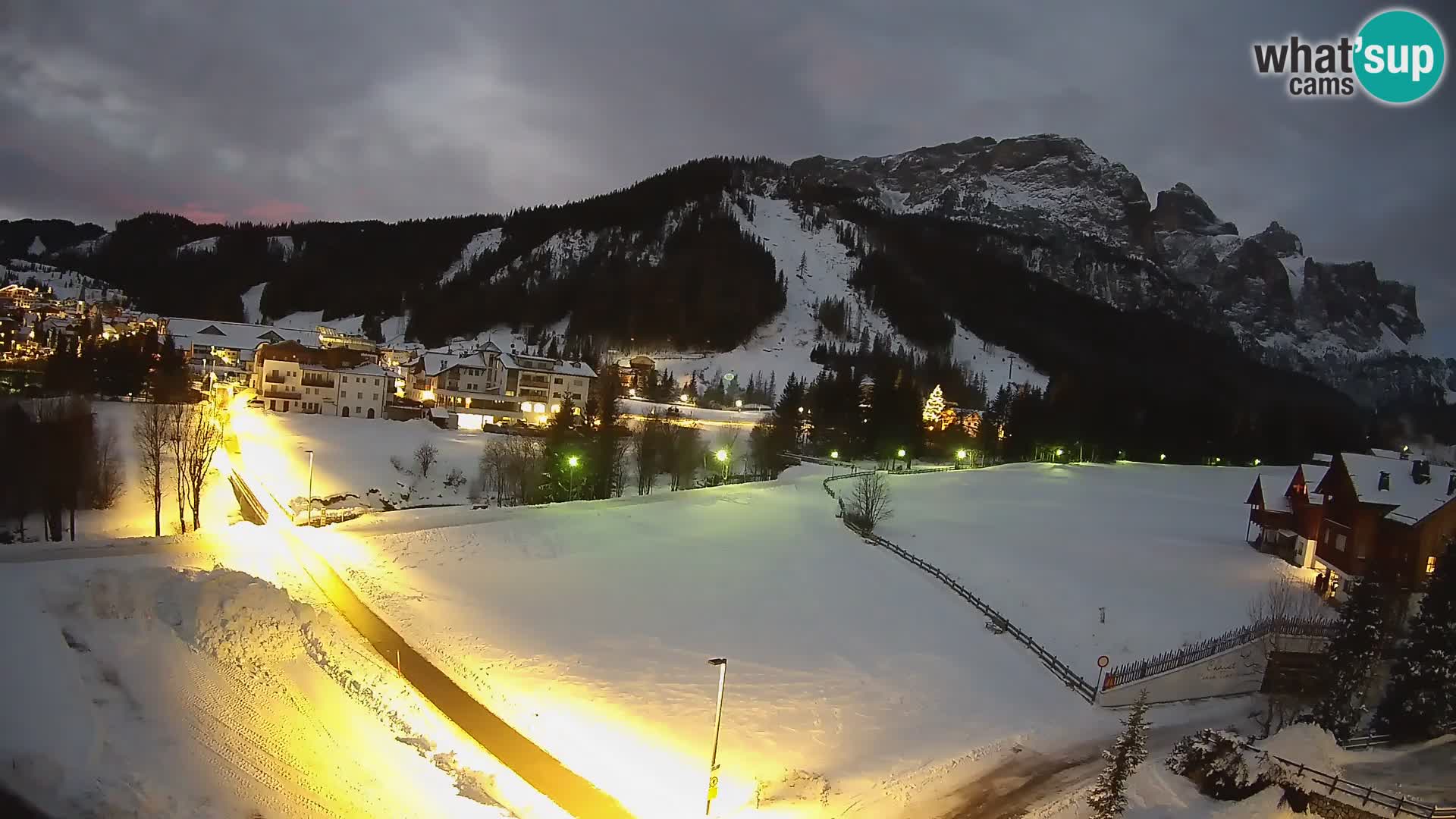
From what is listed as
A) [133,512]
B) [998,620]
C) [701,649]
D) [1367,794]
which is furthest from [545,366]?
[1367,794]

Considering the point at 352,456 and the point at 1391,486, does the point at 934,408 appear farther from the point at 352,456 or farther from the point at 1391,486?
the point at 352,456

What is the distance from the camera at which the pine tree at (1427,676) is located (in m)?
20.1

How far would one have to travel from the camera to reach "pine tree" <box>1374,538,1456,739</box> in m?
20.1

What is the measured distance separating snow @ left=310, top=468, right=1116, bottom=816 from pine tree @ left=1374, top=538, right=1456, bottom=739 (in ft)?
24.0

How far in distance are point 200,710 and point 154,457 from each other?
33134 millimetres

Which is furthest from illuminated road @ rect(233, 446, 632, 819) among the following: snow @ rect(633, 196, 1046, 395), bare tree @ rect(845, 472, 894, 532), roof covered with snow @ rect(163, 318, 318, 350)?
snow @ rect(633, 196, 1046, 395)

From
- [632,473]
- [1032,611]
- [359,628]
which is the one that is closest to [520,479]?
[632,473]

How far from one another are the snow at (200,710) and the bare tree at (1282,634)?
25.0 metres

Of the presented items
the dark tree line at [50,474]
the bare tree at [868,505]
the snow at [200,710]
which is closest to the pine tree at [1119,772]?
the snow at [200,710]

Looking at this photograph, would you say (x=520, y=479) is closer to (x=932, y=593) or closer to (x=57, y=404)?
(x=57, y=404)

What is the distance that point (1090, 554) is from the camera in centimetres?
3916

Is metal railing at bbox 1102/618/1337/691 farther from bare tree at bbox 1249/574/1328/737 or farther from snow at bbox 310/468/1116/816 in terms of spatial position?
snow at bbox 310/468/1116/816

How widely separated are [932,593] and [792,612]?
712 centimetres

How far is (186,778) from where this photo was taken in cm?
1050
